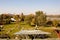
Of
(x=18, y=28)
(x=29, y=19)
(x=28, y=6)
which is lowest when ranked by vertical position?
(x=18, y=28)

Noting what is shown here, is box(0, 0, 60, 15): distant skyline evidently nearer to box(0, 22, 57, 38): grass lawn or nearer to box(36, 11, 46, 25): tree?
box(36, 11, 46, 25): tree

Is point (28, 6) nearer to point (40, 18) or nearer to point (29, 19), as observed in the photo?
point (29, 19)

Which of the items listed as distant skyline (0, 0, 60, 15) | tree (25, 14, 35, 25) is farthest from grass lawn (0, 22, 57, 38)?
distant skyline (0, 0, 60, 15)

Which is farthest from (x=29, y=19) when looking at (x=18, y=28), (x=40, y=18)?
(x=18, y=28)

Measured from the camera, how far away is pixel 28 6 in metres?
8.07

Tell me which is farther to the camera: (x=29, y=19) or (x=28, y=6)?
(x=28, y=6)

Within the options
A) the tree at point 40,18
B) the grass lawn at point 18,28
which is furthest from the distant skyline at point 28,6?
the grass lawn at point 18,28

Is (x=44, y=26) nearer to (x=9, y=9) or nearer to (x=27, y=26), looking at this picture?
(x=27, y=26)

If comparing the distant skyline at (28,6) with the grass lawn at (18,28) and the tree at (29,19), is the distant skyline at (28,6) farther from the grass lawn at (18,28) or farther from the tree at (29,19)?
the grass lawn at (18,28)

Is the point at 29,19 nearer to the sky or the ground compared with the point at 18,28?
nearer to the sky

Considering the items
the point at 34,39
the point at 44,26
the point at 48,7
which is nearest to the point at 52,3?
the point at 48,7

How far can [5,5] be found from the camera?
8.03 metres

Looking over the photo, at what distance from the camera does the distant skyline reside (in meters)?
8.00

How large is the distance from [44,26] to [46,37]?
362mm
